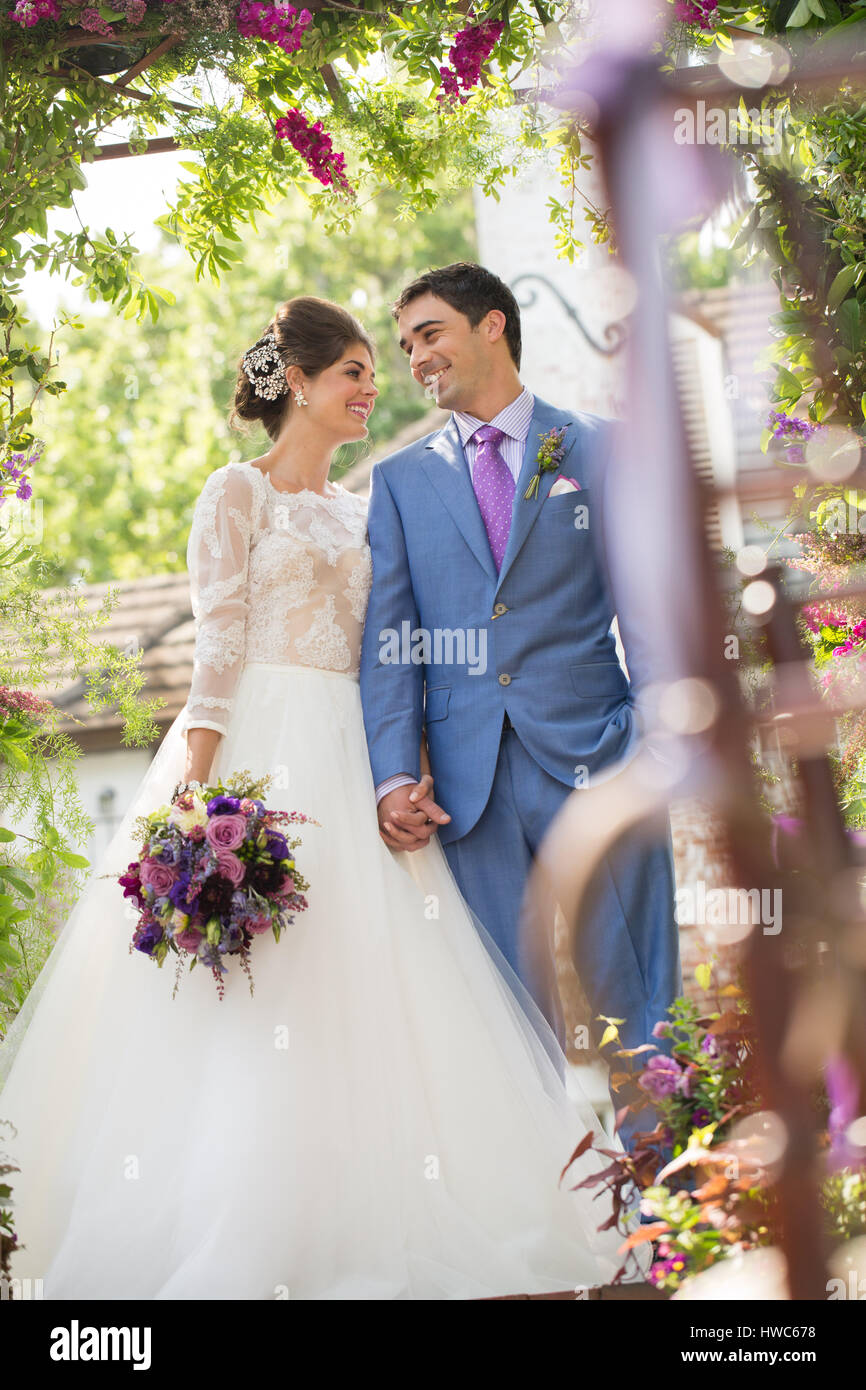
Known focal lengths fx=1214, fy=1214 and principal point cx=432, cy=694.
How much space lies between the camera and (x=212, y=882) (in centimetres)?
298

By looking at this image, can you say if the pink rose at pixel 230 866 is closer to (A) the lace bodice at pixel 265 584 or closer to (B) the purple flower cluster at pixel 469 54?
(A) the lace bodice at pixel 265 584

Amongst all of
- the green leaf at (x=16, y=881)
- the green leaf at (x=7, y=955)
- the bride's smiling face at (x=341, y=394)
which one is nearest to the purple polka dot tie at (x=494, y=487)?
the bride's smiling face at (x=341, y=394)

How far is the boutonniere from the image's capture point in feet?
11.9

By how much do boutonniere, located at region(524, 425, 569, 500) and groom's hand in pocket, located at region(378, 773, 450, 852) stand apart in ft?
3.07

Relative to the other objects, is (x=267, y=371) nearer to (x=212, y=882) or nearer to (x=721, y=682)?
(x=212, y=882)

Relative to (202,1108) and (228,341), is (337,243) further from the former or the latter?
(202,1108)

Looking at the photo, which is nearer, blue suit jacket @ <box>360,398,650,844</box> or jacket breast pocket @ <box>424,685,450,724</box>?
blue suit jacket @ <box>360,398,650,844</box>

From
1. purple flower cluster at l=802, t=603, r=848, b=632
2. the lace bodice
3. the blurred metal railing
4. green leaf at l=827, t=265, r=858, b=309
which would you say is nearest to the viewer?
the blurred metal railing

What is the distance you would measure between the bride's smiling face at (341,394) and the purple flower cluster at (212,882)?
1406mm

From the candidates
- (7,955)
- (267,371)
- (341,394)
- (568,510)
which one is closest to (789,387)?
(568,510)

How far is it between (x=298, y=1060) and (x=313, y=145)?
2625 mm

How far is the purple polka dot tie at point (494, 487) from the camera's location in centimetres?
367

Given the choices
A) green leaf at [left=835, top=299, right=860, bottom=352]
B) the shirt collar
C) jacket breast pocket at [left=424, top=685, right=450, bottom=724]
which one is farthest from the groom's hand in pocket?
green leaf at [left=835, top=299, right=860, bottom=352]

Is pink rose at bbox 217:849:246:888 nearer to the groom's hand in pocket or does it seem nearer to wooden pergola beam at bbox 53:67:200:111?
the groom's hand in pocket
